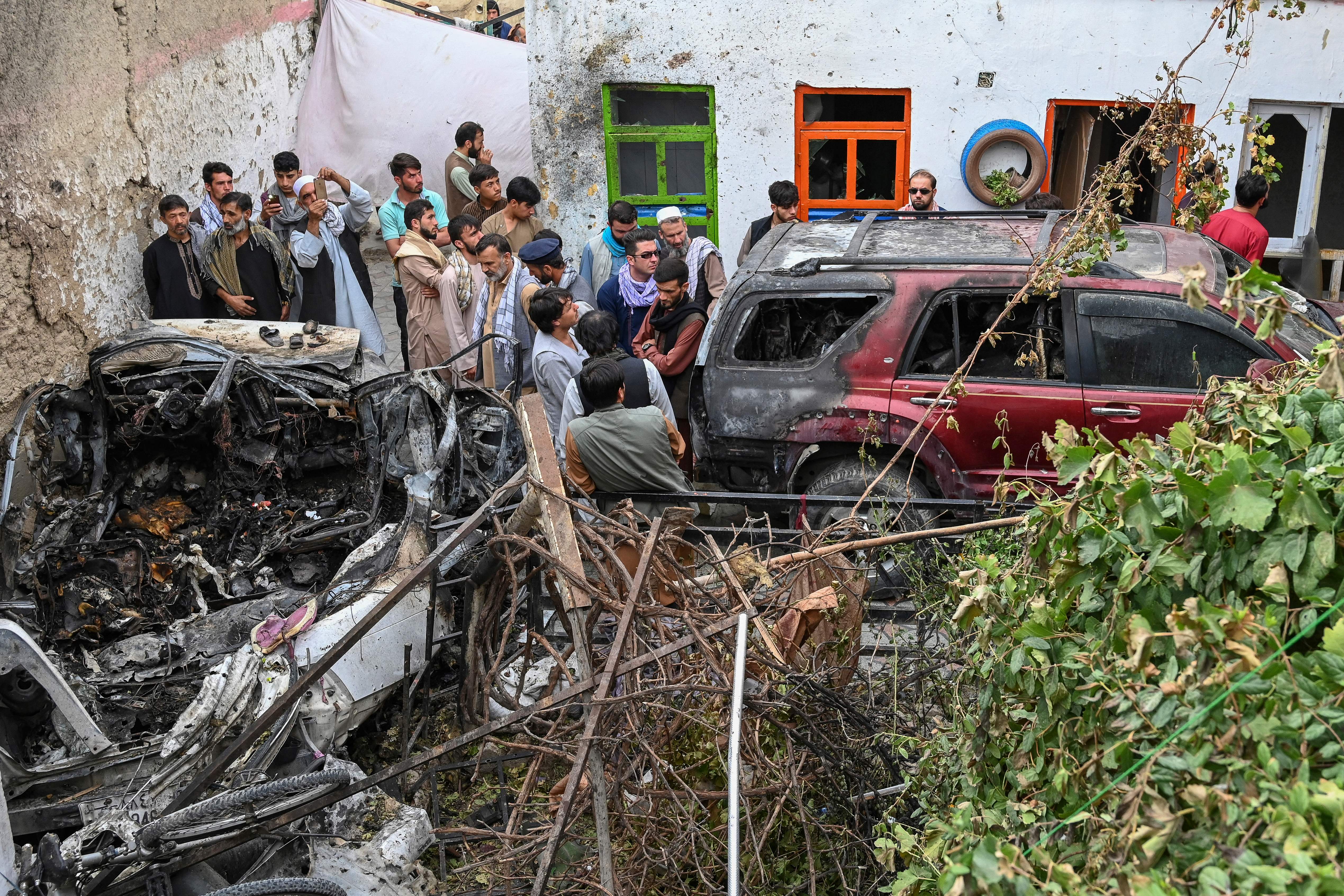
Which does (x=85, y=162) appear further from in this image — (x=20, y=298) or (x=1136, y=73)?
(x=1136, y=73)

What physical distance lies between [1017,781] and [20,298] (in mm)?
5939

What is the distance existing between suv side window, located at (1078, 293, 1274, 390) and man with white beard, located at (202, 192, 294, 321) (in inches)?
219

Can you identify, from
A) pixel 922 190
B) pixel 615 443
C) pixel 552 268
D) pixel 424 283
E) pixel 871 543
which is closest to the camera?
pixel 871 543

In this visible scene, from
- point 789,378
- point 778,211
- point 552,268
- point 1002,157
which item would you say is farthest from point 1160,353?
point 1002,157

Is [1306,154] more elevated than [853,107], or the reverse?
[853,107]

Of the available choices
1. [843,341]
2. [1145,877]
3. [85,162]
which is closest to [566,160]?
[85,162]

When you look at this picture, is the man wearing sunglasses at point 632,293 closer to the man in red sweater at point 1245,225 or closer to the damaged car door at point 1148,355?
the damaged car door at point 1148,355

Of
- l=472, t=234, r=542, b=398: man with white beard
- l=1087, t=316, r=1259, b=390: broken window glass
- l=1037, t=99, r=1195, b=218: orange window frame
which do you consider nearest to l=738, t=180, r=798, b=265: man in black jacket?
l=472, t=234, r=542, b=398: man with white beard

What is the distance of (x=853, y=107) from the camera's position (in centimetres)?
1031

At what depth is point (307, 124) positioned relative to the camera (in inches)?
451

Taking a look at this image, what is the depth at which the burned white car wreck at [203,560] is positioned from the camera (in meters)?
3.90

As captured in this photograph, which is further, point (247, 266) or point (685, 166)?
point (685, 166)

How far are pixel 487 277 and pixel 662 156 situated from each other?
3228 millimetres

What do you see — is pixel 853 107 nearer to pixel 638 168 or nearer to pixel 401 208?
pixel 638 168
